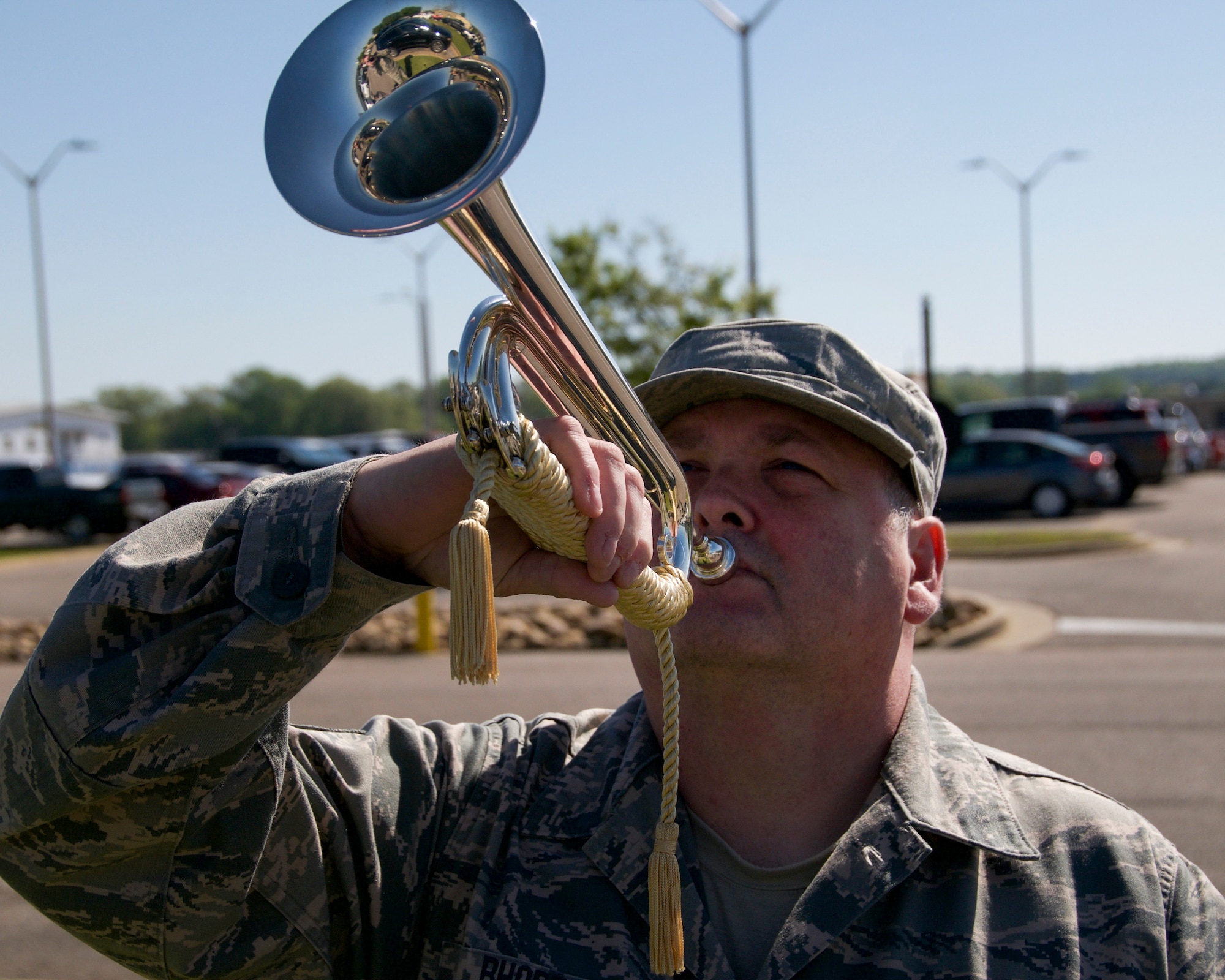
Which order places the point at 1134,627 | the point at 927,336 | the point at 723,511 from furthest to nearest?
the point at 927,336 < the point at 1134,627 < the point at 723,511

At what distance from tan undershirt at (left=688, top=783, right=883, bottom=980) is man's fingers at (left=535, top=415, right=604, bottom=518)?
893 mm

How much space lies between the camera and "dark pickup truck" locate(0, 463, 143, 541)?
23531 mm

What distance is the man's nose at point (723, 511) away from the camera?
2.16 m

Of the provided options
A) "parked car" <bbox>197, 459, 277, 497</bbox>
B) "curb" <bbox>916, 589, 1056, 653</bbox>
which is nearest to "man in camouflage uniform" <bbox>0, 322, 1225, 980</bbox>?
"curb" <bbox>916, 589, 1056, 653</bbox>

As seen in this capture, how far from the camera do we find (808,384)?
2.22 metres

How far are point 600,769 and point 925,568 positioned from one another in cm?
80

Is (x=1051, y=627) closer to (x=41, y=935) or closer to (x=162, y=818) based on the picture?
(x=41, y=935)

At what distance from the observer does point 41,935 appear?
4434mm

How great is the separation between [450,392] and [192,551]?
0.63m

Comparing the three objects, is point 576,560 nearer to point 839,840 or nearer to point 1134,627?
point 839,840

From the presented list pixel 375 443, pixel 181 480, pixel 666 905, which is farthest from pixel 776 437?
pixel 375 443

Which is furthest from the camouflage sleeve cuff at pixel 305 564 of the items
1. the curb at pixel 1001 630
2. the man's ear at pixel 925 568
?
the curb at pixel 1001 630

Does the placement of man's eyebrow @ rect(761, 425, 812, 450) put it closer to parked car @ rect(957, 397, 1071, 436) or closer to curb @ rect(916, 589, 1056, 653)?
curb @ rect(916, 589, 1056, 653)

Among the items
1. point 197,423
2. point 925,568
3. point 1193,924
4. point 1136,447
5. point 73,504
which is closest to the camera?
point 1193,924
